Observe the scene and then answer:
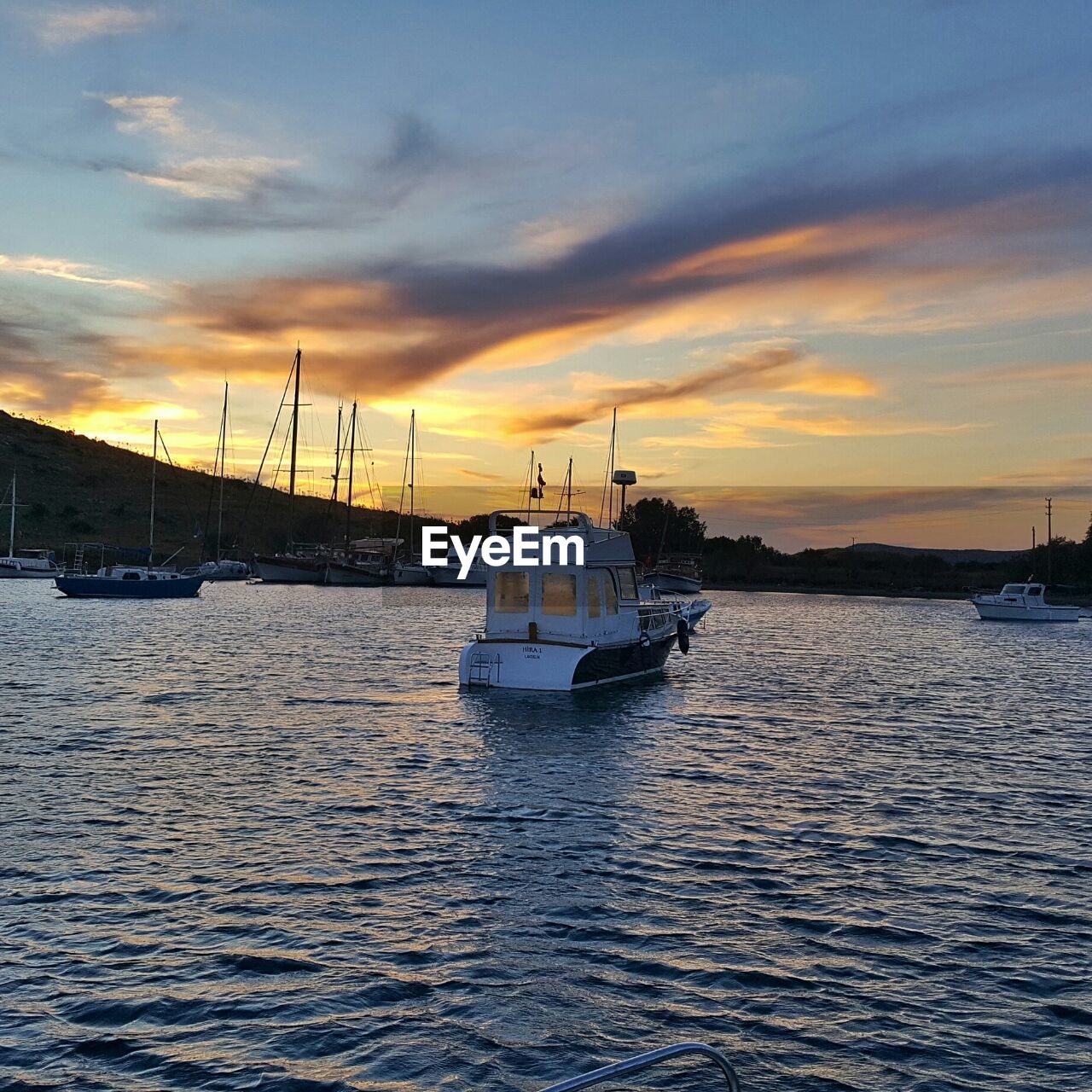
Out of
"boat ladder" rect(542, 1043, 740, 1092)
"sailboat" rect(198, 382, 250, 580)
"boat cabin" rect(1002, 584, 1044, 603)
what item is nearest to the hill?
"sailboat" rect(198, 382, 250, 580)

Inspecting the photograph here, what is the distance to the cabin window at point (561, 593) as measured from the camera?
30.7 metres

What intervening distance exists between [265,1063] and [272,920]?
3.23 meters

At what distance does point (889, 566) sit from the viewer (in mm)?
177750

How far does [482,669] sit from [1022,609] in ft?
249

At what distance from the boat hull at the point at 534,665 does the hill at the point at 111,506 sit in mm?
103861

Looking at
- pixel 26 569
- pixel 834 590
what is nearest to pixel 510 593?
pixel 26 569

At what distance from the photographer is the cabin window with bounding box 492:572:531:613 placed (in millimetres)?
31031

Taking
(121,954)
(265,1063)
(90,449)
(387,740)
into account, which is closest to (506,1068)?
(265,1063)

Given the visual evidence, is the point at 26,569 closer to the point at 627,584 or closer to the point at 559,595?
the point at 627,584

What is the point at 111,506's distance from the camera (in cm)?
16325

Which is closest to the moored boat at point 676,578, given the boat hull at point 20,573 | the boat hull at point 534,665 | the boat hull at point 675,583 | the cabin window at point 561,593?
the boat hull at point 675,583

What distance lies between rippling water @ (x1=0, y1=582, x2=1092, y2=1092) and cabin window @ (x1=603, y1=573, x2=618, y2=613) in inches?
146

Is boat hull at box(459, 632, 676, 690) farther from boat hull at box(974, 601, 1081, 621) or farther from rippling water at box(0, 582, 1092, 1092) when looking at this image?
boat hull at box(974, 601, 1081, 621)

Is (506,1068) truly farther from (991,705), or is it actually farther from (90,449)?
(90,449)
